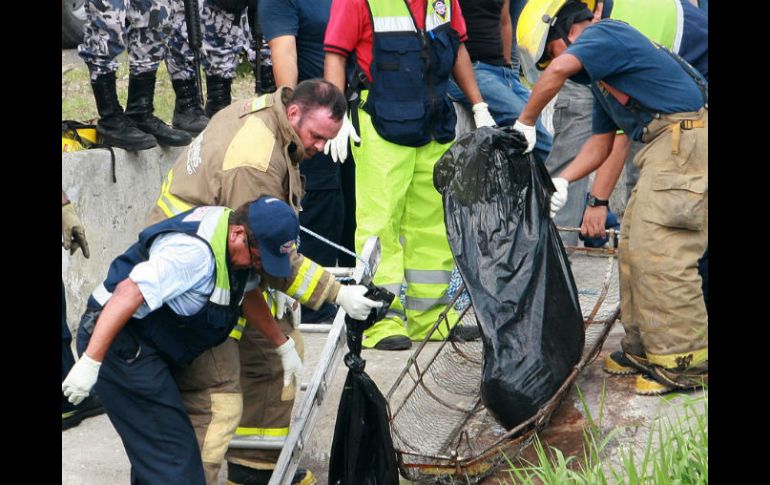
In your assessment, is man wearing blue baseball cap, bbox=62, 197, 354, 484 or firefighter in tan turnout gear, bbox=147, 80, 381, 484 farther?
firefighter in tan turnout gear, bbox=147, 80, 381, 484

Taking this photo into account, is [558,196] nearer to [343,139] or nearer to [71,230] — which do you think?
[343,139]

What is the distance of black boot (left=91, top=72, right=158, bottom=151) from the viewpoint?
5.54 metres

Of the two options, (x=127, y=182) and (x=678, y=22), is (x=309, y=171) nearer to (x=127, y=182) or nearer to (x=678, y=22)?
(x=127, y=182)

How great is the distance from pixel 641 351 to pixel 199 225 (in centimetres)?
214

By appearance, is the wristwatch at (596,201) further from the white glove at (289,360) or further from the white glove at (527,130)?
Answer: the white glove at (289,360)

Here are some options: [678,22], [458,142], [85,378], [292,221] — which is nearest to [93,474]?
[85,378]

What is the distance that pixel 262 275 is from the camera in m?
3.64

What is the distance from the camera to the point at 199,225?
3461 mm

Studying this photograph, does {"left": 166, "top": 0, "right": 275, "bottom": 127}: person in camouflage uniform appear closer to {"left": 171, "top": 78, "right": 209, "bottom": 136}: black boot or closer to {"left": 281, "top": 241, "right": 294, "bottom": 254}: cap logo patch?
{"left": 171, "top": 78, "right": 209, "bottom": 136}: black boot

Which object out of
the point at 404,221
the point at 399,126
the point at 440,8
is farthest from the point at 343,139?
the point at 440,8

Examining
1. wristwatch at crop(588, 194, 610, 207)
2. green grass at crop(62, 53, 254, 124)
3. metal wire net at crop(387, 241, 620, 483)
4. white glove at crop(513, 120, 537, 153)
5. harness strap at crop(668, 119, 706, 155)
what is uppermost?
harness strap at crop(668, 119, 706, 155)

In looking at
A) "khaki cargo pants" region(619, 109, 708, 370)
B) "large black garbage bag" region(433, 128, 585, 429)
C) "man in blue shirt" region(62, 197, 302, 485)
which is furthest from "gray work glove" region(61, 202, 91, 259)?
"khaki cargo pants" region(619, 109, 708, 370)

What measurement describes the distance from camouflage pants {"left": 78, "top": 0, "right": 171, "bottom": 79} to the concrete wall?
0.47 m

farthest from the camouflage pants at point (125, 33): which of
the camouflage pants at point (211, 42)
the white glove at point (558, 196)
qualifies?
the white glove at point (558, 196)
